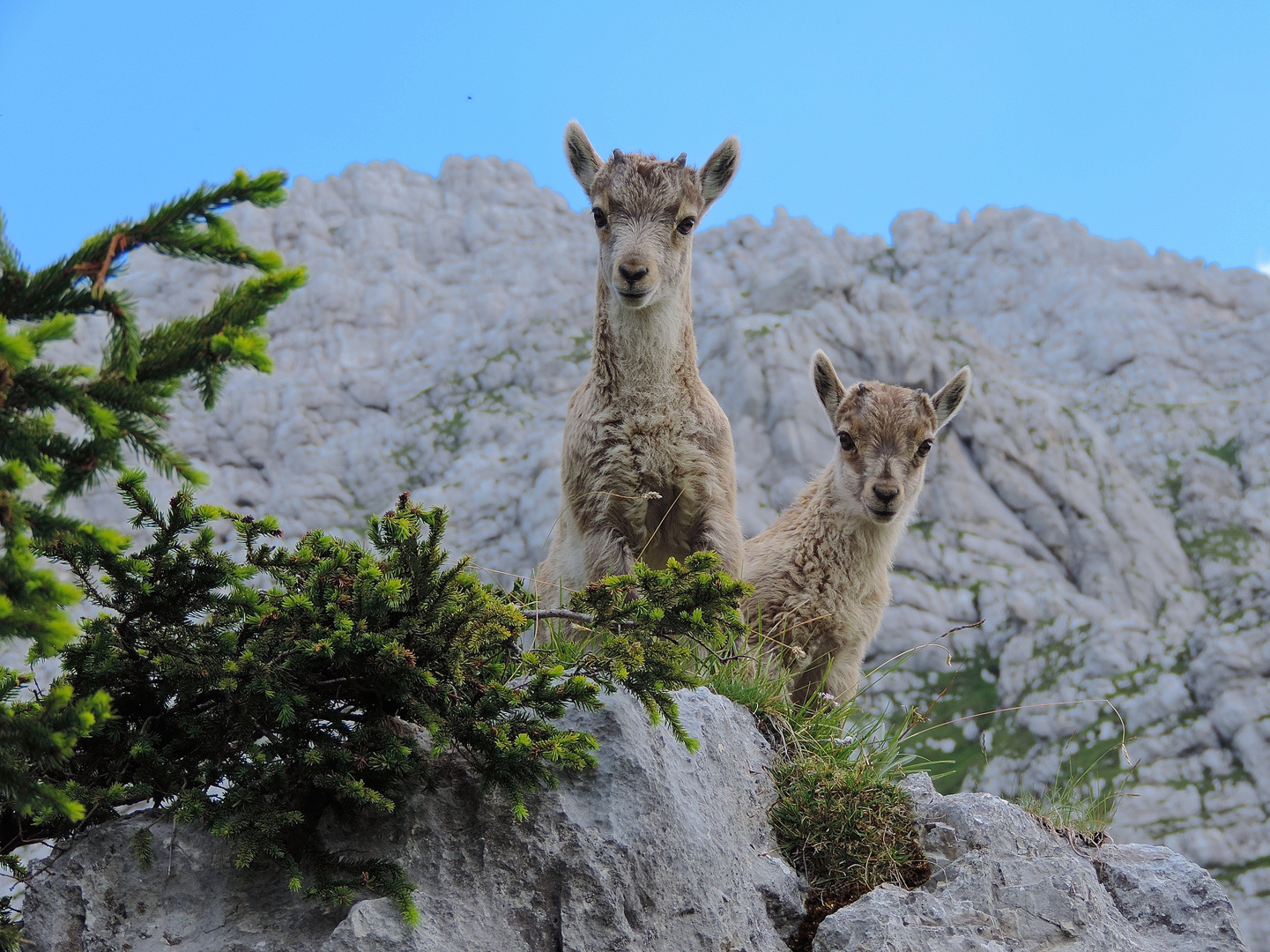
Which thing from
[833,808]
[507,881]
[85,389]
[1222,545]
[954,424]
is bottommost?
[507,881]

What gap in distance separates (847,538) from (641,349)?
277 cm

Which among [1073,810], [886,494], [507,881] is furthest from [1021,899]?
[886,494]

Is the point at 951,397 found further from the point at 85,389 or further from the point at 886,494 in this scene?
the point at 85,389

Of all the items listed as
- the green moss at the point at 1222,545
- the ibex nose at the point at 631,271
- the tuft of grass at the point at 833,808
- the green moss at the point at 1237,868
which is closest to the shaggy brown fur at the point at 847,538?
the tuft of grass at the point at 833,808

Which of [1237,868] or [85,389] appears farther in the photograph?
[1237,868]

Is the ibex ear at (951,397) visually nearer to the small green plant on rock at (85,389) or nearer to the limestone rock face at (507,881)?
the limestone rock face at (507,881)

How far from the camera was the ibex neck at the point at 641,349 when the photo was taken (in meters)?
8.17

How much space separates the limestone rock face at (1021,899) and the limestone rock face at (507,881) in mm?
612

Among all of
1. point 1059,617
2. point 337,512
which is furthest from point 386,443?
point 1059,617

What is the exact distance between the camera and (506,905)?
4.52 meters

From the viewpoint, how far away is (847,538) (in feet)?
30.3

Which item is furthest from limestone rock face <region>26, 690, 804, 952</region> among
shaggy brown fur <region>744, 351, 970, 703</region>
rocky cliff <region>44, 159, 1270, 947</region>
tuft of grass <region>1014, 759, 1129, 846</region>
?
rocky cliff <region>44, 159, 1270, 947</region>

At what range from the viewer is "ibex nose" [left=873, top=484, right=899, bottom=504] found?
8686 millimetres

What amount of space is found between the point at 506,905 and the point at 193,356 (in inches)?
112
